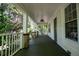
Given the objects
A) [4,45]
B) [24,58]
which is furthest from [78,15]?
[4,45]

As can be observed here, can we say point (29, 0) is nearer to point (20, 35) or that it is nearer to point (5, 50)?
point (5, 50)

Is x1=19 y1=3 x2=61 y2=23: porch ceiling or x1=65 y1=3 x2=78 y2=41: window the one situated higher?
x1=19 y1=3 x2=61 y2=23: porch ceiling

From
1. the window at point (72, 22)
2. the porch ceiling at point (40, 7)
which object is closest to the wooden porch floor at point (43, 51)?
the window at point (72, 22)

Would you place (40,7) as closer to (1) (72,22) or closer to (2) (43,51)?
(2) (43,51)

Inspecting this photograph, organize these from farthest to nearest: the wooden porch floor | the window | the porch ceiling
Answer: the porch ceiling → the wooden porch floor → the window

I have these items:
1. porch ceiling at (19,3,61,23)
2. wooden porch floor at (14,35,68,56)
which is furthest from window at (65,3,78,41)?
porch ceiling at (19,3,61,23)

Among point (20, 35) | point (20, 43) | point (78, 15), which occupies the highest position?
point (78, 15)

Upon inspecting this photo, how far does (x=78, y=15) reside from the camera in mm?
3537

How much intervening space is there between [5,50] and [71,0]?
307 centimetres

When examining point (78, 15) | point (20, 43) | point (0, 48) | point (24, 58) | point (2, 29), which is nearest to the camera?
point (24, 58)

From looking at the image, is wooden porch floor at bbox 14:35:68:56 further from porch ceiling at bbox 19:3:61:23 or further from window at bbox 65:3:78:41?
porch ceiling at bbox 19:3:61:23

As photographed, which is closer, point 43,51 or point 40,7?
point 43,51

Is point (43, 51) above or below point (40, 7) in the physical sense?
below

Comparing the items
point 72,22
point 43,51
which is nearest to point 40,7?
point 43,51
